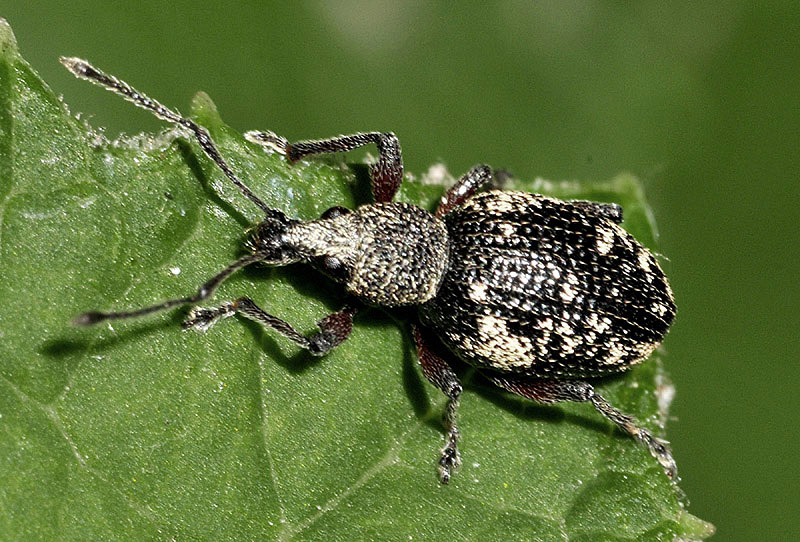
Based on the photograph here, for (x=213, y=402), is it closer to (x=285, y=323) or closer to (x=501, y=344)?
(x=285, y=323)

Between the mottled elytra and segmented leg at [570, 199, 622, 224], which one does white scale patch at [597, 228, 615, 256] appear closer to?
the mottled elytra

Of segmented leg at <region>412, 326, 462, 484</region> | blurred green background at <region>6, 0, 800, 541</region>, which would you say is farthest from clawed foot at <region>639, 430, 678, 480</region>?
blurred green background at <region>6, 0, 800, 541</region>

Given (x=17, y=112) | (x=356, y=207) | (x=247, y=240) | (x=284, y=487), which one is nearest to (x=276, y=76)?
(x=356, y=207)

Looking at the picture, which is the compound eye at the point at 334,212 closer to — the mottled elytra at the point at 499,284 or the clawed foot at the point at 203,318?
the mottled elytra at the point at 499,284

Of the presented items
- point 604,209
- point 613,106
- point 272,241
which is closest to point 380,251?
point 272,241

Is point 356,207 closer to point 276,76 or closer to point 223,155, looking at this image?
point 223,155

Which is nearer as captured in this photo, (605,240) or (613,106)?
(605,240)
